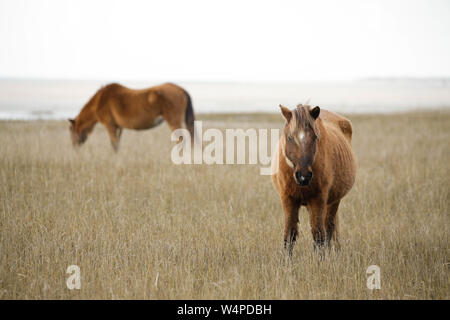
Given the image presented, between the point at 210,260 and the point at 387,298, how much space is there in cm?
199

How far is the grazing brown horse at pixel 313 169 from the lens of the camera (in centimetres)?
359

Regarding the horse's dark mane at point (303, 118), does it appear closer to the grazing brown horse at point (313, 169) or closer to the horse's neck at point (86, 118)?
the grazing brown horse at point (313, 169)

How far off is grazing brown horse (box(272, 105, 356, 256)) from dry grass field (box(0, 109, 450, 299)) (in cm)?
50

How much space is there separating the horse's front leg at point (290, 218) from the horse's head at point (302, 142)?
551 millimetres

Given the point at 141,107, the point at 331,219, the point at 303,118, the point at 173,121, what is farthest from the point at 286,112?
the point at 141,107

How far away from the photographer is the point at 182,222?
604cm

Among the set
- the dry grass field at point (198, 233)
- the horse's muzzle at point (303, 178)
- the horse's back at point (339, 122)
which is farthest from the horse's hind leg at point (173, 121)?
the horse's muzzle at point (303, 178)

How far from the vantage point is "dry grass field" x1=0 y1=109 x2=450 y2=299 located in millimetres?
3977

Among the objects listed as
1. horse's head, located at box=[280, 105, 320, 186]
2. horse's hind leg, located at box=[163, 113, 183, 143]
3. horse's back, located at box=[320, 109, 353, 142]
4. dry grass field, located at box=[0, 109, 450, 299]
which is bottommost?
dry grass field, located at box=[0, 109, 450, 299]

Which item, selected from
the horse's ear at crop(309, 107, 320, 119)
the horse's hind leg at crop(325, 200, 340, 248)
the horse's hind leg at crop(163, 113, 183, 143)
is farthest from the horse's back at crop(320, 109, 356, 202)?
the horse's hind leg at crop(163, 113, 183, 143)

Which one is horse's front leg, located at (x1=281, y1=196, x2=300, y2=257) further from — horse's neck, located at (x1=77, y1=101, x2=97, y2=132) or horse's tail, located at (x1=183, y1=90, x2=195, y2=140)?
horse's neck, located at (x1=77, y1=101, x2=97, y2=132)

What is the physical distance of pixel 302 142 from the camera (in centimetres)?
356
